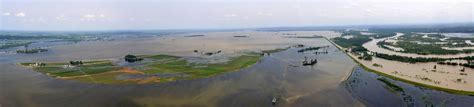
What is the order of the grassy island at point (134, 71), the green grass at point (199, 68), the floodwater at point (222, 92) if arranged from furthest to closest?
the green grass at point (199, 68)
the grassy island at point (134, 71)
the floodwater at point (222, 92)

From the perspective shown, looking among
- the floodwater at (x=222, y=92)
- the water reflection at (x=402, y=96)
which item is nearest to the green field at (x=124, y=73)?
the floodwater at (x=222, y=92)

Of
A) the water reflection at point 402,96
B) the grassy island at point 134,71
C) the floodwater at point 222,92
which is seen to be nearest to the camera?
the water reflection at point 402,96

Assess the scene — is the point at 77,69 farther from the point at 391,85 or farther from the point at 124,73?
the point at 391,85

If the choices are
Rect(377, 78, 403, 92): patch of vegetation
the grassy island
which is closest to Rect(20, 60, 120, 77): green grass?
the grassy island

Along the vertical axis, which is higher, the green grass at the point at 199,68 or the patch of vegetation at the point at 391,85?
the green grass at the point at 199,68

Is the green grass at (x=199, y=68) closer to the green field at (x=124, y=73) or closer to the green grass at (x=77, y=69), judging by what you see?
the green field at (x=124, y=73)

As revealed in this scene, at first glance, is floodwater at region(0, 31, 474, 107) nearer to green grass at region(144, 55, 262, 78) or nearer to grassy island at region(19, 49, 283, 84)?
grassy island at region(19, 49, 283, 84)

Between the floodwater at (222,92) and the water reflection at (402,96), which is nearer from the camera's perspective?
the water reflection at (402,96)

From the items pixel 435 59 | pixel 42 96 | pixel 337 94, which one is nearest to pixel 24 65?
pixel 42 96

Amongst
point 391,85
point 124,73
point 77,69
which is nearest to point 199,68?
point 124,73

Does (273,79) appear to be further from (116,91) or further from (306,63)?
(116,91)

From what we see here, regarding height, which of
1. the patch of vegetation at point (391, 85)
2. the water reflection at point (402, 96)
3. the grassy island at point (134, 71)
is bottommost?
the water reflection at point (402, 96)
